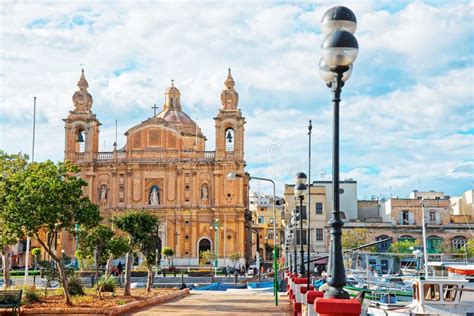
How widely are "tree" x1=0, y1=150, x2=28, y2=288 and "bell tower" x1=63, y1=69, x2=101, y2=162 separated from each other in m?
40.9

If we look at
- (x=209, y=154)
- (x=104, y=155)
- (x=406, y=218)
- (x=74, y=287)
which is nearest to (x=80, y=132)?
(x=104, y=155)

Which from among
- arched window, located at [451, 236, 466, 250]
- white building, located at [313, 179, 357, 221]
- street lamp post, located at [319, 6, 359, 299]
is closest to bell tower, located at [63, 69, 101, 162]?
white building, located at [313, 179, 357, 221]

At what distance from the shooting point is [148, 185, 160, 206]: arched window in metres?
69.2

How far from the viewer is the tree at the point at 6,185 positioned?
23.0m

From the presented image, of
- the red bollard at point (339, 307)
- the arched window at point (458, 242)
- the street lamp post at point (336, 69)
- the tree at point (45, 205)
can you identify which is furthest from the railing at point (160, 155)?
the red bollard at point (339, 307)

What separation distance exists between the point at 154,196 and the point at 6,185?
46.2 m

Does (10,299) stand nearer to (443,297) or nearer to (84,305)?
(84,305)

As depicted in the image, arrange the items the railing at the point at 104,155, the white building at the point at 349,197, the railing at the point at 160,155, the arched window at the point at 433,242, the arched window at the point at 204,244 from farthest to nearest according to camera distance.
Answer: the railing at the point at 104,155
the railing at the point at 160,155
the arched window at the point at 204,244
the white building at the point at 349,197
the arched window at the point at 433,242

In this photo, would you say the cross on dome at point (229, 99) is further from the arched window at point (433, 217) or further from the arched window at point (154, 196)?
the arched window at point (433, 217)

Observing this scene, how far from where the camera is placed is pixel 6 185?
2328 cm

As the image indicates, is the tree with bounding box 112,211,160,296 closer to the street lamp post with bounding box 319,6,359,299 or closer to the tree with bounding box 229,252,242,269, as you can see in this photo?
the street lamp post with bounding box 319,6,359,299

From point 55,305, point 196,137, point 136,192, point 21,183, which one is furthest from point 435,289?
point 196,137

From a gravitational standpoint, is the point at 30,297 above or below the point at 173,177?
below

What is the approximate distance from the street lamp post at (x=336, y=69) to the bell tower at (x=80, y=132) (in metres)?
63.2
